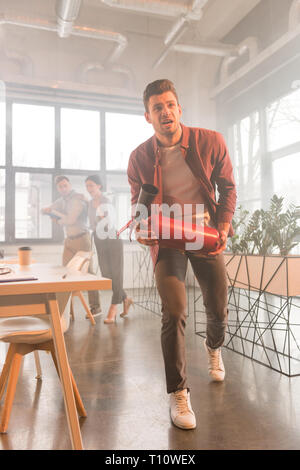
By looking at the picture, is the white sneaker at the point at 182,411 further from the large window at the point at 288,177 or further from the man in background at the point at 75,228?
the large window at the point at 288,177

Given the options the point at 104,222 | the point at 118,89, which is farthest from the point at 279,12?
the point at 104,222

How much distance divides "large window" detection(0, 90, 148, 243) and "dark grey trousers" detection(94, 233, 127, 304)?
7.96 feet

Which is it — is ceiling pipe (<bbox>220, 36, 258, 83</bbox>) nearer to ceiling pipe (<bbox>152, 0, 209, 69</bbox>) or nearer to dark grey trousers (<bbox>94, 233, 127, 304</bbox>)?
→ ceiling pipe (<bbox>152, 0, 209, 69</bbox>)

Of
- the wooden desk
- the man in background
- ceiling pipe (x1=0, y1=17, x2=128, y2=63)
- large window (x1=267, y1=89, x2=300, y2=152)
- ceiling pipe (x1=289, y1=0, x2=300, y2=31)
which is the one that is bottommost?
the wooden desk

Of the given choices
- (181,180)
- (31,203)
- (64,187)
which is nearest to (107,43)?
(31,203)

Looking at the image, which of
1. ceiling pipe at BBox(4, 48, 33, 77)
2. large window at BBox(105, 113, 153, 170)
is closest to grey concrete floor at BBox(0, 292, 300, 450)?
large window at BBox(105, 113, 153, 170)

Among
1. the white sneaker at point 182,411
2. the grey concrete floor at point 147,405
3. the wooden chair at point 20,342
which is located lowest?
the grey concrete floor at point 147,405

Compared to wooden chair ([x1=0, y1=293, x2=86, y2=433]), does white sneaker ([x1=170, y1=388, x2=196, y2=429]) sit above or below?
below

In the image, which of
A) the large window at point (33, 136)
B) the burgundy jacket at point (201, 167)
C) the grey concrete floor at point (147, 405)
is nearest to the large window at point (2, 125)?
the large window at point (33, 136)

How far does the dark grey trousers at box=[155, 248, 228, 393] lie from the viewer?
1.42 m

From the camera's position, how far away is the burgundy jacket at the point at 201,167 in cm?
159

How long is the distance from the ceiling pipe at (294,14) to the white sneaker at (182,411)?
4.37m

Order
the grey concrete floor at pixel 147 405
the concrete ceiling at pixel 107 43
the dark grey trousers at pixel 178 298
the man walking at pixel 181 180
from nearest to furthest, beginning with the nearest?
the grey concrete floor at pixel 147 405 < the dark grey trousers at pixel 178 298 < the man walking at pixel 181 180 < the concrete ceiling at pixel 107 43
